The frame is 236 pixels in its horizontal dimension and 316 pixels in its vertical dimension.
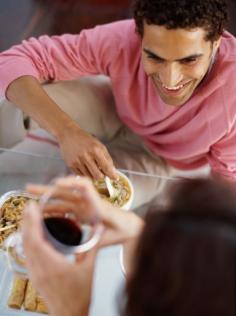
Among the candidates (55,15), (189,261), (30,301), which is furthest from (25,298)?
(55,15)

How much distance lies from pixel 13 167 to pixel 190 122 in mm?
428

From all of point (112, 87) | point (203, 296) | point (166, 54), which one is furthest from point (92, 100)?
point (203, 296)

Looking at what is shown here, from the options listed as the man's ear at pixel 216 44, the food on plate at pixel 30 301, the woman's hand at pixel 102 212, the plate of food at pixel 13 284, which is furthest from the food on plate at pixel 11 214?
the man's ear at pixel 216 44

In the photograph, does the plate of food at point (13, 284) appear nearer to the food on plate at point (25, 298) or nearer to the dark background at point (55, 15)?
the food on plate at point (25, 298)

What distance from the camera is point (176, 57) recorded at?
1106 millimetres

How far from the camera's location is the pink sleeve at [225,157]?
1319mm

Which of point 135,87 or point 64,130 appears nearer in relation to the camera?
point 64,130

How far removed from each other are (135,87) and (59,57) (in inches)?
7.7

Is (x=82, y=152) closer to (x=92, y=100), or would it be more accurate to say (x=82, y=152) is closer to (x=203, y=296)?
(x=92, y=100)

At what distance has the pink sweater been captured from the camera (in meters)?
1.27

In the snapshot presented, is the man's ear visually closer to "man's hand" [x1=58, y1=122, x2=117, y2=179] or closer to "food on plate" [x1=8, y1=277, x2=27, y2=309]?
"man's hand" [x1=58, y1=122, x2=117, y2=179]

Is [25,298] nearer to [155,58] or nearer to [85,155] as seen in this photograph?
[85,155]

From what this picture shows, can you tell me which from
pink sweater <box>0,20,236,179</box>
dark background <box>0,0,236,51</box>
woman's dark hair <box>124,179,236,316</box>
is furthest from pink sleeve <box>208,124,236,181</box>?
dark background <box>0,0,236,51</box>

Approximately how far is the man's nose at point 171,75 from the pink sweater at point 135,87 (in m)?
0.10
